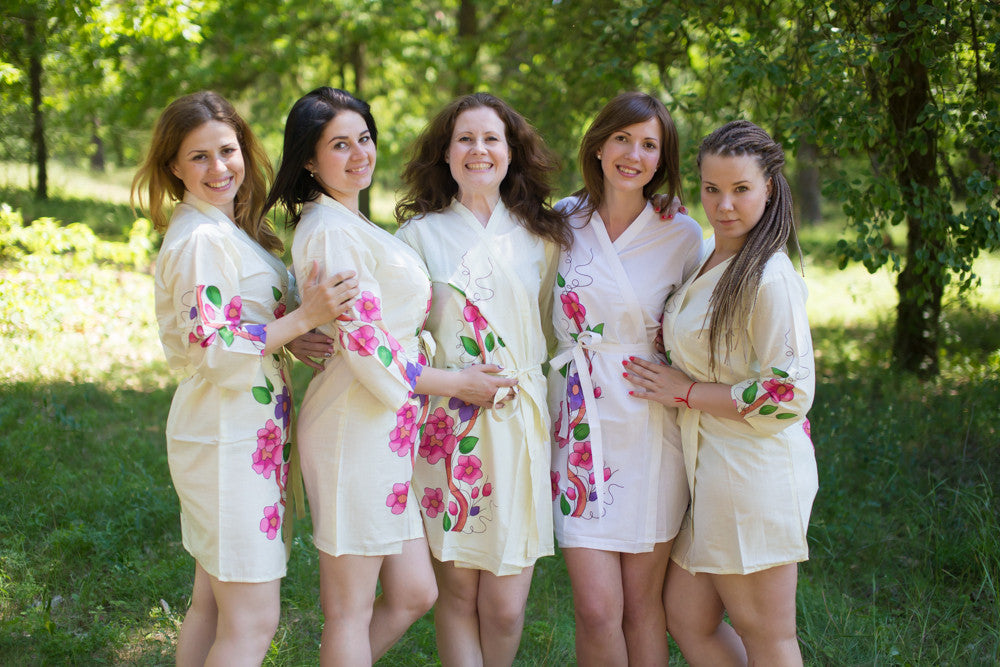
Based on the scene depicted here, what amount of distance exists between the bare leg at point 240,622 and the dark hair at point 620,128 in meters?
1.61

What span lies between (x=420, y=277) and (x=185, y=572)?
196 cm

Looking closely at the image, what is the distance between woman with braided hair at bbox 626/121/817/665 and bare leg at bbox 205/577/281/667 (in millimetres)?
1271

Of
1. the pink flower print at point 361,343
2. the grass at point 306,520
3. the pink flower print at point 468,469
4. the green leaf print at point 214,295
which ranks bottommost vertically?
the grass at point 306,520

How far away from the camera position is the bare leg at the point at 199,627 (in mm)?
2486

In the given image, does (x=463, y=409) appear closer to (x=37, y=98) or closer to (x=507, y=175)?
(x=507, y=175)

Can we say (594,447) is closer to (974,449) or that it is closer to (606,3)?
(974,449)

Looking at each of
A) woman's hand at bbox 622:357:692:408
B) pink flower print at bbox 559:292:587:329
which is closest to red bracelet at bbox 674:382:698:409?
woman's hand at bbox 622:357:692:408

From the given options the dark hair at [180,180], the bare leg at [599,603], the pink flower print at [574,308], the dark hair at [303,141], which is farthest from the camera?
the pink flower print at [574,308]

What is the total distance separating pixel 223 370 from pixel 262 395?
6.5 inches

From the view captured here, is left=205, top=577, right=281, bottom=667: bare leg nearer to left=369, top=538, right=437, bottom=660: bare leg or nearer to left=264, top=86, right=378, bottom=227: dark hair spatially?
left=369, top=538, right=437, bottom=660: bare leg

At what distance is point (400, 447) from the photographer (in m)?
2.49

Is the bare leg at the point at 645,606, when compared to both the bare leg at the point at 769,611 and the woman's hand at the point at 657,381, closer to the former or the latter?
the bare leg at the point at 769,611

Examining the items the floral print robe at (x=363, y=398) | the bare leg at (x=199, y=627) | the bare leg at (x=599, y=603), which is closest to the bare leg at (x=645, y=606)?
the bare leg at (x=599, y=603)

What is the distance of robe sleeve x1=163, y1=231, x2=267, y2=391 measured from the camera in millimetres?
2205
